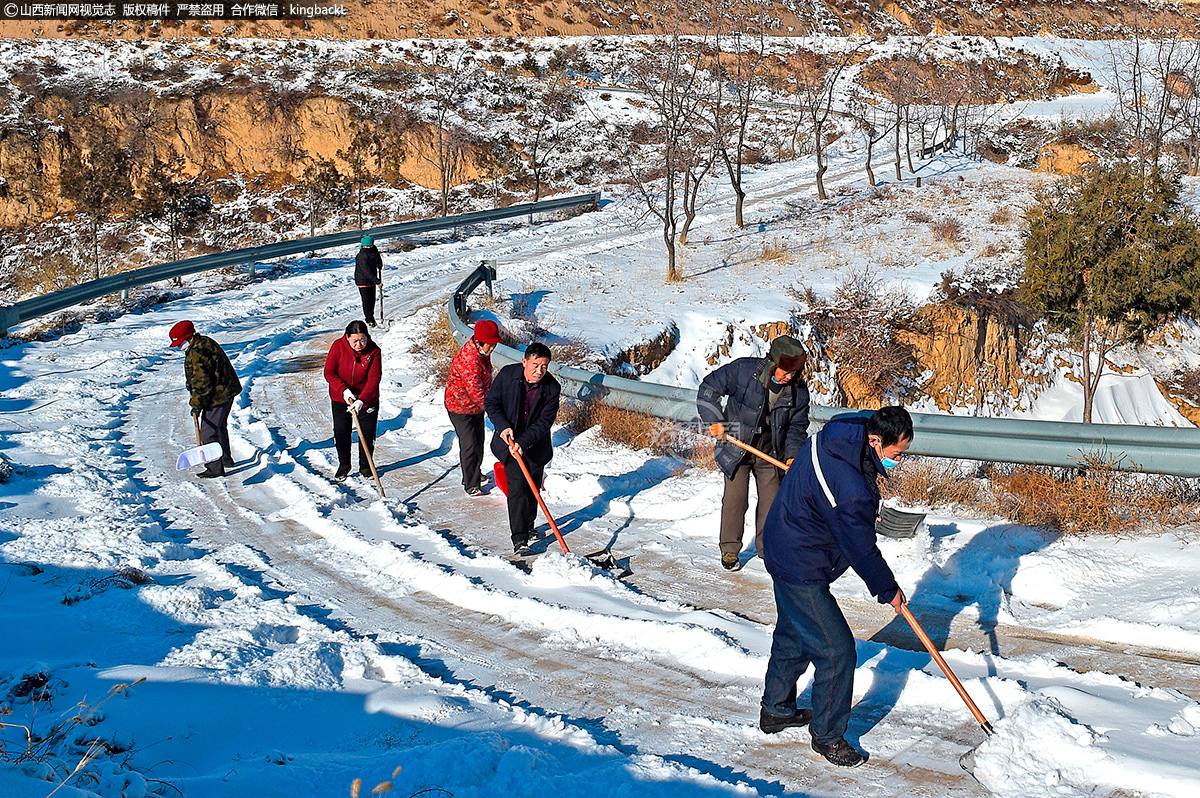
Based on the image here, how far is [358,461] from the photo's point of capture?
9664 millimetres

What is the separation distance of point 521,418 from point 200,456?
3.89m

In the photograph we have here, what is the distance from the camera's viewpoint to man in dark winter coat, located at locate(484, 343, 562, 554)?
7.23 metres

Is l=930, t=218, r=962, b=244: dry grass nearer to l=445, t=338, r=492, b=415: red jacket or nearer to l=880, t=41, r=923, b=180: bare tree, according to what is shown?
l=880, t=41, r=923, b=180: bare tree

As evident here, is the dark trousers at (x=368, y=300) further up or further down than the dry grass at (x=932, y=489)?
further up

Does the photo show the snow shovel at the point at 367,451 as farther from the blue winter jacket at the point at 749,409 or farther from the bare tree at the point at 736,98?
the bare tree at the point at 736,98

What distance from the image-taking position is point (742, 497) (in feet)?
22.2

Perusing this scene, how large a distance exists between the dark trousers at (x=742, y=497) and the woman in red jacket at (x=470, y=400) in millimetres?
2879

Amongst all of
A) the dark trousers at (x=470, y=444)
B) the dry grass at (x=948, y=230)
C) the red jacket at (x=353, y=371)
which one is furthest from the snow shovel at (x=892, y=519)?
the dry grass at (x=948, y=230)

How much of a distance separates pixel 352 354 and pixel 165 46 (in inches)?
1846

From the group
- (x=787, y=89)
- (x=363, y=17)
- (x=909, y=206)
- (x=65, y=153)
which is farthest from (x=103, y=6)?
(x=909, y=206)

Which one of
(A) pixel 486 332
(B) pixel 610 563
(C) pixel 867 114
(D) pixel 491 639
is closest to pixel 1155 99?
(C) pixel 867 114

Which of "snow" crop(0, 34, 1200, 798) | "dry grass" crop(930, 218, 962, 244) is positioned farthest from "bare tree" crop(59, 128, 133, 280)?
"dry grass" crop(930, 218, 962, 244)

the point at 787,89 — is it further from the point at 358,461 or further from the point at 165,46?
the point at 358,461

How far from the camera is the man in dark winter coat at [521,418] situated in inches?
285
